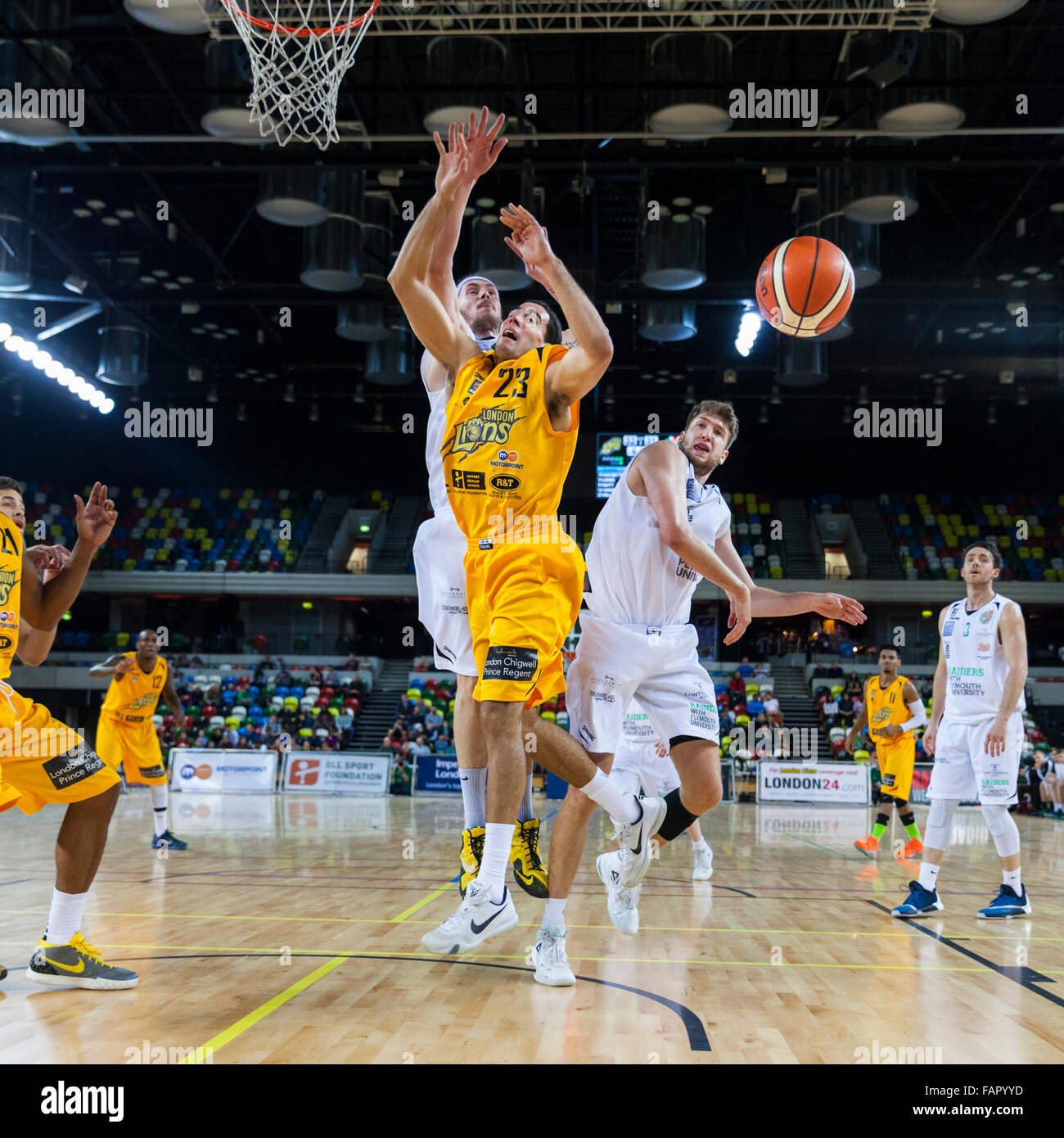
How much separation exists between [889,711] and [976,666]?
4.37 metres

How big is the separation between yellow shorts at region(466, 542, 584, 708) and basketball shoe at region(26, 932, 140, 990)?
6.04 ft

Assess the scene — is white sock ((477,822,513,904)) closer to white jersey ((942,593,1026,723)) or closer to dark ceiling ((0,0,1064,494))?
white jersey ((942,593,1026,723))

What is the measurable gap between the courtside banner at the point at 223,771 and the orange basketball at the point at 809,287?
47.2 ft

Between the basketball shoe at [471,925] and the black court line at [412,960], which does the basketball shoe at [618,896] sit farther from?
the basketball shoe at [471,925]

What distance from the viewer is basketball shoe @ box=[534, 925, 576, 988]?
14.2 ft

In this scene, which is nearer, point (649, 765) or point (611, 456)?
point (649, 765)

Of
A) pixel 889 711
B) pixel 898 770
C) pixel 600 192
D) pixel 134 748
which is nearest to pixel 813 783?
pixel 889 711

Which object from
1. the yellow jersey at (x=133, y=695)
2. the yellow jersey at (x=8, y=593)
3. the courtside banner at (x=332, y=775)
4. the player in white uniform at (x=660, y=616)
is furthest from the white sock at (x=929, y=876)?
the courtside banner at (x=332, y=775)

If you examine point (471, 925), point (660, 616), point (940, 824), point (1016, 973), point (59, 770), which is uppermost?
point (660, 616)

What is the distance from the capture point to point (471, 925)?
155 inches

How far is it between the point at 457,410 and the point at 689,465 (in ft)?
4.85

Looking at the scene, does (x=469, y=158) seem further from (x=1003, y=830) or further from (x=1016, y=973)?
(x=1003, y=830)

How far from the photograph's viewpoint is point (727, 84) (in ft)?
43.1
